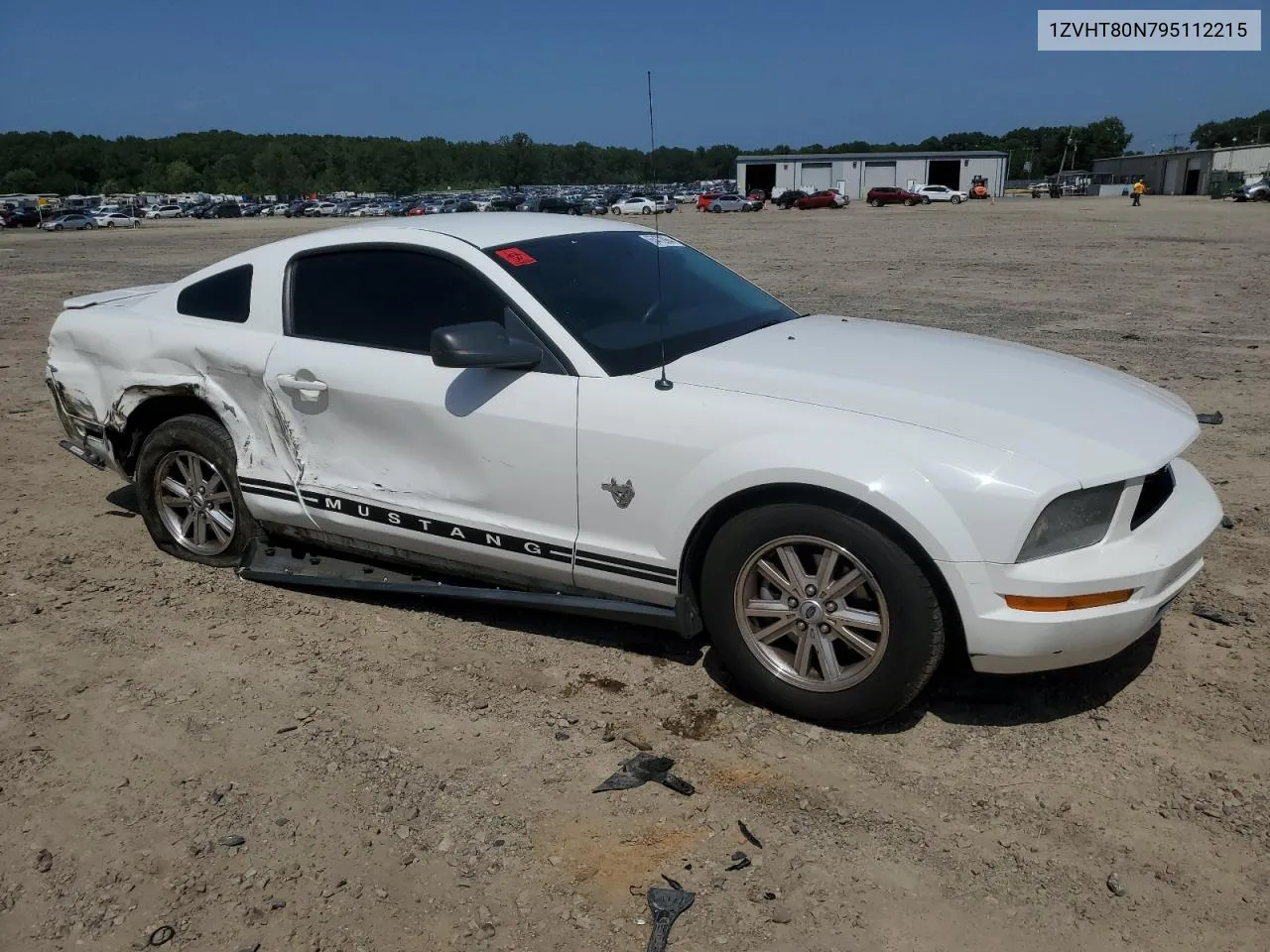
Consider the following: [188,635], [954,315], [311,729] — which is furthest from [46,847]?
[954,315]

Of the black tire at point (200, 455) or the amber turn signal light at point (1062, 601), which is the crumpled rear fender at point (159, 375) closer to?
the black tire at point (200, 455)

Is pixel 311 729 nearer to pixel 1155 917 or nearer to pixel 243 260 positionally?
pixel 243 260

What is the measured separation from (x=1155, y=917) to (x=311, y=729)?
261cm

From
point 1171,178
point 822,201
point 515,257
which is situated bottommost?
point 515,257

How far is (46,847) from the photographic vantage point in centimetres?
281

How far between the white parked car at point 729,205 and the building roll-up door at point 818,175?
36.0 m

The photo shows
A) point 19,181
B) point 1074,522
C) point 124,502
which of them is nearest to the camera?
point 1074,522

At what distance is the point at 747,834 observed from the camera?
110 inches

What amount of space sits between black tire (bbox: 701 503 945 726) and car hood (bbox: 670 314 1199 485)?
39cm

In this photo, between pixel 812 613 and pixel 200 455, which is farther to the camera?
pixel 200 455

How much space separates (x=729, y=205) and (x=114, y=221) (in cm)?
4070

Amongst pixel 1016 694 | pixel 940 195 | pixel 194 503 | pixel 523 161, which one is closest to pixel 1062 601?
pixel 1016 694

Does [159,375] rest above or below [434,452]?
above

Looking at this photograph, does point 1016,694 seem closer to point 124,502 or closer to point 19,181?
point 124,502
